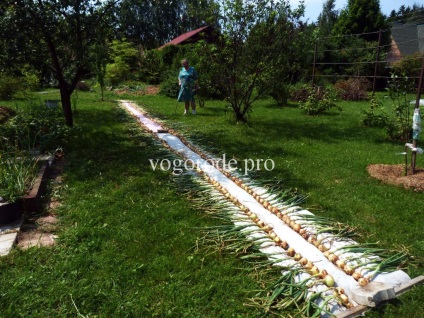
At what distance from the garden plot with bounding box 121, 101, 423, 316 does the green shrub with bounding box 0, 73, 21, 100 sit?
10.7m

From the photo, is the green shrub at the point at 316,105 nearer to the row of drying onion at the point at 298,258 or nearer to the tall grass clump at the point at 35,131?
the tall grass clump at the point at 35,131

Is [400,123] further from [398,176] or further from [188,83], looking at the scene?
[188,83]

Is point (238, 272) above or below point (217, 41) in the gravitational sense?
below

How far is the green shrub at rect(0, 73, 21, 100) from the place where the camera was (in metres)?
11.2

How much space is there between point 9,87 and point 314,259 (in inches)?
490

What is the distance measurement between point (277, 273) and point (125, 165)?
2985mm

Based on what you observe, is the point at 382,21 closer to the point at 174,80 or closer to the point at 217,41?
the point at 174,80

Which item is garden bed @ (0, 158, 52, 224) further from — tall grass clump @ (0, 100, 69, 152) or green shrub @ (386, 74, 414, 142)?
green shrub @ (386, 74, 414, 142)

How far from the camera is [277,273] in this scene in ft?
7.77

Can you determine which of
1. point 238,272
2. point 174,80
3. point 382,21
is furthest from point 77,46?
point 382,21

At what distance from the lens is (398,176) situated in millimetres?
4262

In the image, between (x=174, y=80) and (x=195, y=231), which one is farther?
(x=174, y=80)

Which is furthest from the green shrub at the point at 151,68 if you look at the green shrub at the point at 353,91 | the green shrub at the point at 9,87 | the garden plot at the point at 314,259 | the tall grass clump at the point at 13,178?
the garden plot at the point at 314,259

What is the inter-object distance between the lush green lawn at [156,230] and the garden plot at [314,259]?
13 cm
